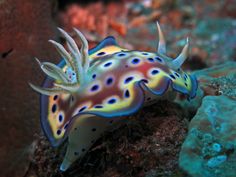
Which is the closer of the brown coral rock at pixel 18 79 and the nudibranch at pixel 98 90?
the nudibranch at pixel 98 90

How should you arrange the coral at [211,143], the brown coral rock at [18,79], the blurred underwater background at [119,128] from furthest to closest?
the brown coral rock at [18,79]
the blurred underwater background at [119,128]
the coral at [211,143]

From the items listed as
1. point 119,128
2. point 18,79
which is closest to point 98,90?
point 119,128

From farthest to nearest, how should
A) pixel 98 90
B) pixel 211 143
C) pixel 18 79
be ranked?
pixel 18 79 → pixel 98 90 → pixel 211 143

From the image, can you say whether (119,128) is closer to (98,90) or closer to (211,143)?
(98,90)

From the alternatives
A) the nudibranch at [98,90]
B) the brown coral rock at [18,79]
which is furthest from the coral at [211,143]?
the brown coral rock at [18,79]

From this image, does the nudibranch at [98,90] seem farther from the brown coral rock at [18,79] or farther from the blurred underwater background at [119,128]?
the brown coral rock at [18,79]
